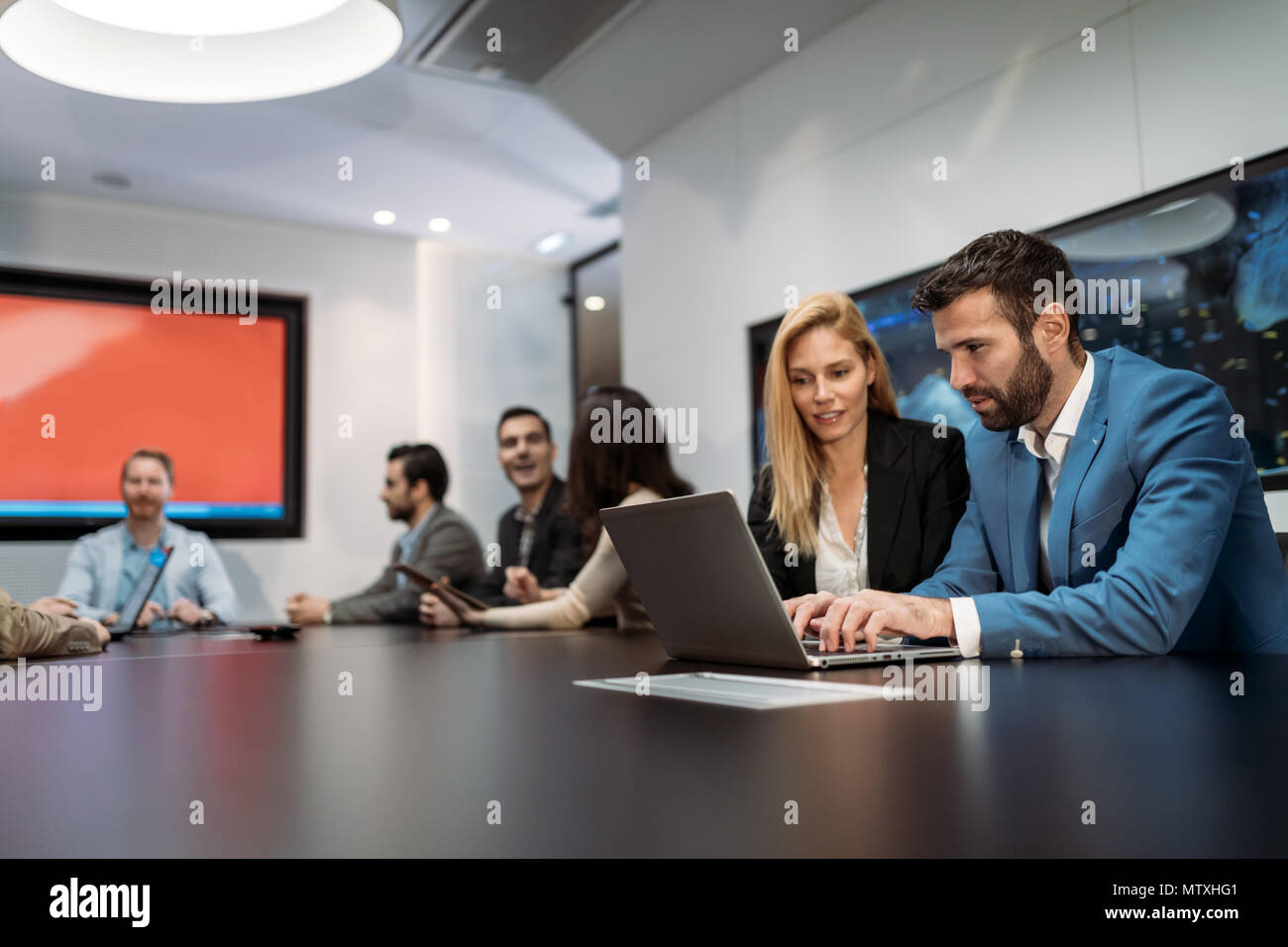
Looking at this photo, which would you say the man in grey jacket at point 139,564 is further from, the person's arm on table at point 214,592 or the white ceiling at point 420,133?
the white ceiling at point 420,133

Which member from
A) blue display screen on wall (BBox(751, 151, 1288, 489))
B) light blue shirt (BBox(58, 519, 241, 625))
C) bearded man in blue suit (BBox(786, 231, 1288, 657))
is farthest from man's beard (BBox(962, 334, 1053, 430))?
light blue shirt (BBox(58, 519, 241, 625))

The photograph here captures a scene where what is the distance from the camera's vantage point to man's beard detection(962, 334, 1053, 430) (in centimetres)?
184

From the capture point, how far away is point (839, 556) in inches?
94.5

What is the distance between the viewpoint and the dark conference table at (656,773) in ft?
1.79

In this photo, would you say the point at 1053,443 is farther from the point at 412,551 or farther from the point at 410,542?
the point at 410,542

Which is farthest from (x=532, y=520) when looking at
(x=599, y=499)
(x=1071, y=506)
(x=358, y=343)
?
(x=1071, y=506)

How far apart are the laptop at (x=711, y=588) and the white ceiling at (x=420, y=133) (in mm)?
3004

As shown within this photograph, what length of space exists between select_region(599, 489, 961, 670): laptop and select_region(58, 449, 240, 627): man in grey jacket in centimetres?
333

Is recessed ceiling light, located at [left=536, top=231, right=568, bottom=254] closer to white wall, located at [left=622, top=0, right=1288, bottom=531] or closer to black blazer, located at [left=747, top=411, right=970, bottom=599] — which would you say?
white wall, located at [left=622, top=0, right=1288, bottom=531]
